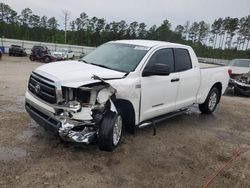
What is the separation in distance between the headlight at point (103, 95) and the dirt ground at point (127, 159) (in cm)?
87

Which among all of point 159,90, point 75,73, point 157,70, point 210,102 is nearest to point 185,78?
point 159,90

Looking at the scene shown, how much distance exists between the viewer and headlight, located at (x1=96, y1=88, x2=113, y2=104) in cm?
473

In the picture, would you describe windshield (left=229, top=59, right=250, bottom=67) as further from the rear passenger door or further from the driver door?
the driver door

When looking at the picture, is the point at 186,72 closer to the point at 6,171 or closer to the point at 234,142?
the point at 234,142

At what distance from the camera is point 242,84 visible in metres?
13.5

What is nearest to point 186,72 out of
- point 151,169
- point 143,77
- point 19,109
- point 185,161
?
point 143,77

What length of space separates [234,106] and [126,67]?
6020 mm

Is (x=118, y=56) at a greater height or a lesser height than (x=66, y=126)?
greater

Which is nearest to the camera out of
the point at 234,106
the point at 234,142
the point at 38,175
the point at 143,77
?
the point at 38,175

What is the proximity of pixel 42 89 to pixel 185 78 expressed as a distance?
10.4 ft

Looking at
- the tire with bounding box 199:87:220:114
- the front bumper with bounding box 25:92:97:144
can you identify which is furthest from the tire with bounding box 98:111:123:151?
the tire with bounding box 199:87:220:114

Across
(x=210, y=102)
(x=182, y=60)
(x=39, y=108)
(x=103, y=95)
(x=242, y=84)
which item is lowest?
(x=242, y=84)

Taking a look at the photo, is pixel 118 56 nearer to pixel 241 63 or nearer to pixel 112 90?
pixel 112 90

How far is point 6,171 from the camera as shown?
4.07 meters
